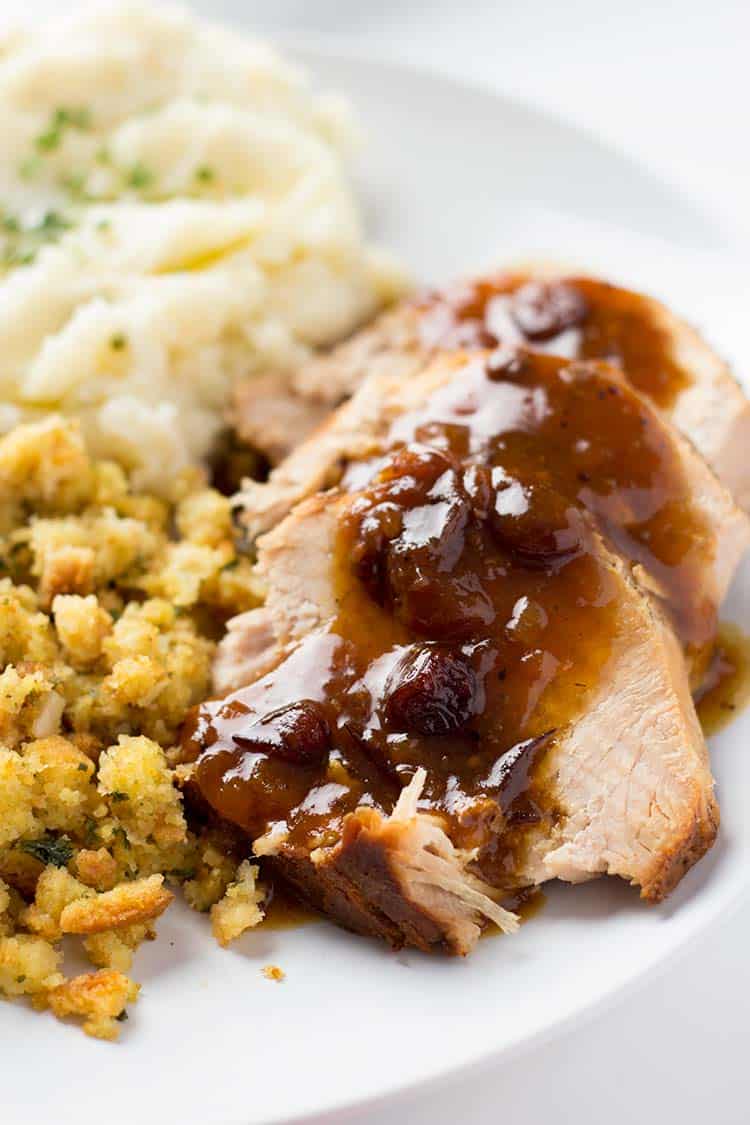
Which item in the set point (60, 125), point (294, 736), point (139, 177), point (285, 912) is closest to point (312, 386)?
point (139, 177)

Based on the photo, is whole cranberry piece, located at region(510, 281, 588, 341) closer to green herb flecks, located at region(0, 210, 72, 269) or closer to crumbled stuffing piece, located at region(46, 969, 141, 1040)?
green herb flecks, located at region(0, 210, 72, 269)

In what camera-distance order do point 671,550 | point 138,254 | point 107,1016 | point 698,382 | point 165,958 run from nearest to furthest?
point 107,1016, point 165,958, point 671,550, point 698,382, point 138,254

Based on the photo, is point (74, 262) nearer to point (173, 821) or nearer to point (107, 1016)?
point (173, 821)

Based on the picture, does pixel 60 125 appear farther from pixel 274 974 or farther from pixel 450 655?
pixel 274 974

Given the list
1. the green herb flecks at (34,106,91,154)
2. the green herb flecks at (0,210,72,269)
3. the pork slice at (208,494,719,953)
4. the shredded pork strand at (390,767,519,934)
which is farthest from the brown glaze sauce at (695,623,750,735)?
the green herb flecks at (34,106,91,154)

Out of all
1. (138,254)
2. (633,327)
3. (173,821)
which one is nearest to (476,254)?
(633,327)

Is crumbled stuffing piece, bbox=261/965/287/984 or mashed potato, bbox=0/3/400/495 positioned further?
mashed potato, bbox=0/3/400/495
